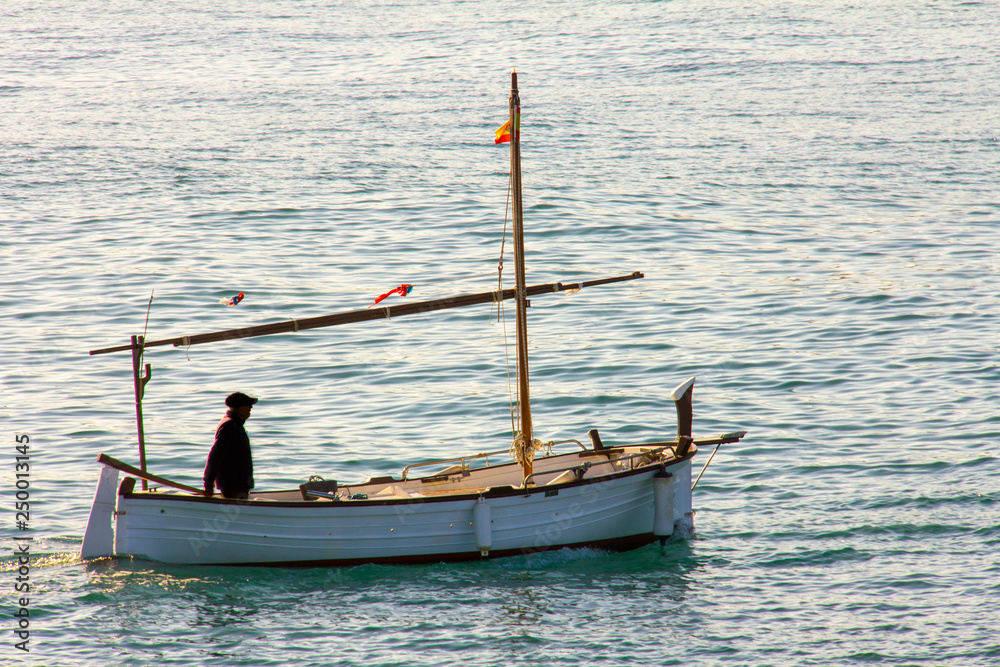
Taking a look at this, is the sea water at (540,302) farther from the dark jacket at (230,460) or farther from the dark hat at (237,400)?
the dark hat at (237,400)

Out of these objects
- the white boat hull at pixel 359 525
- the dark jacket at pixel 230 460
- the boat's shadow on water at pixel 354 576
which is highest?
the dark jacket at pixel 230 460

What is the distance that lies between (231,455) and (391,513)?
8.23 ft

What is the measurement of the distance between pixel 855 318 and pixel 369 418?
1363 cm

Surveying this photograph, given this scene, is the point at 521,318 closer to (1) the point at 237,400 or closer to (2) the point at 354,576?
(1) the point at 237,400

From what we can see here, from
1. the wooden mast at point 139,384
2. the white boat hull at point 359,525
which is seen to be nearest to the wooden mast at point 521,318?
the white boat hull at point 359,525

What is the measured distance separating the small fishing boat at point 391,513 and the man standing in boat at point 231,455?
0.29 metres

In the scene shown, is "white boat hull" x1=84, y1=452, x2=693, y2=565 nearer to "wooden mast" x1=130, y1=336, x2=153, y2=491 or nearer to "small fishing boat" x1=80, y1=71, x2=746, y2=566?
"small fishing boat" x1=80, y1=71, x2=746, y2=566

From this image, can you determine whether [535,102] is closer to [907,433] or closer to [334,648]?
[907,433]

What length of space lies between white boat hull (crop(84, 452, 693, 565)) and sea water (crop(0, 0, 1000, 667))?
1.21 feet

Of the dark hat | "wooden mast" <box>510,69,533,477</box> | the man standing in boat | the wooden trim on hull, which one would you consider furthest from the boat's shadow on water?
the dark hat

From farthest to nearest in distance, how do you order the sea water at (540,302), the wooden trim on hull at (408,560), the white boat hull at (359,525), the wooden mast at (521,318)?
the wooden mast at (521,318) < the wooden trim on hull at (408,560) < the white boat hull at (359,525) < the sea water at (540,302)

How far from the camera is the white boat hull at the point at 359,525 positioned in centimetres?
1689

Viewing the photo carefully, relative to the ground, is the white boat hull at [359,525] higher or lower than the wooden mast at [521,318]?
lower

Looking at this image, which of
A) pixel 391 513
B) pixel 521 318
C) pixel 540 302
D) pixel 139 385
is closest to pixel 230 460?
pixel 139 385
